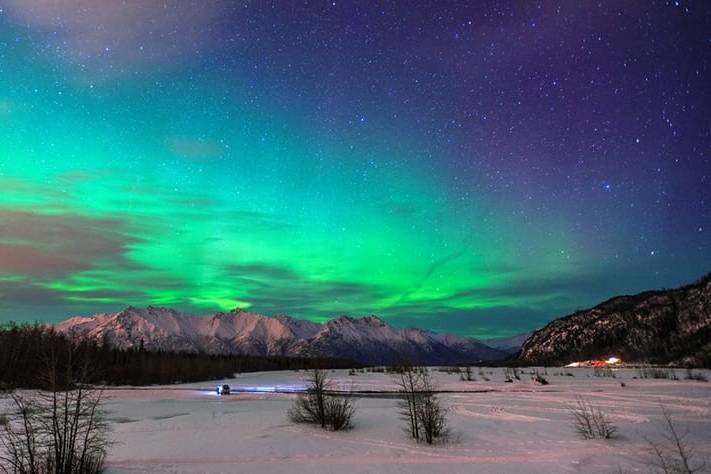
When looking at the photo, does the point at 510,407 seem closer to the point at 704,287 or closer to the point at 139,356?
the point at 139,356

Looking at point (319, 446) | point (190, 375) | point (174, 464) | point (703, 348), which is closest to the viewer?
point (174, 464)

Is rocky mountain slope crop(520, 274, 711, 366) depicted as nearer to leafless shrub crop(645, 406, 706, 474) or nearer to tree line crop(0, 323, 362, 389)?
leafless shrub crop(645, 406, 706, 474)

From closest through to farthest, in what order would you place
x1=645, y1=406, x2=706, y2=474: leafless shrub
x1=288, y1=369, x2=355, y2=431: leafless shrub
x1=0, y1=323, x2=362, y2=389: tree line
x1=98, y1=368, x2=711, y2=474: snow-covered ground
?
x1=645, y1=406, x2=706, y2=474: leafless shrub
x1=98, y1=368, x2=711, y2=474: snow-covered ground
x1=288, y1=369, x2=355, y2=431: leafless shrub
x1=0, y1=323, x2=362, y2=389: tree line

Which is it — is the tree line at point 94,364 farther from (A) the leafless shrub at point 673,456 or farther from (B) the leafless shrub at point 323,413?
(A) the leafless shrub at point 673,456

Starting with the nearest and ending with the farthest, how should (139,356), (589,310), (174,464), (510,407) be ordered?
(174,464) → (510,407) → (139,356) → (589,310)

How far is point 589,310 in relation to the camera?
15038 centimetres

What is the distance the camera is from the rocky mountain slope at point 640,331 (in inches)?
3725

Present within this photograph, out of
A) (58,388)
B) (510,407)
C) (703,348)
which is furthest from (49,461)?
(703,348)

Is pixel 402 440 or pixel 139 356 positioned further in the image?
pixel 139 356

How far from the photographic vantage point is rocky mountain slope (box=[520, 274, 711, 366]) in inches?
3725

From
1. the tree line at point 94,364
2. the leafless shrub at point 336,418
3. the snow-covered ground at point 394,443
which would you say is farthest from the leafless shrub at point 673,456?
the tree line at point 94,364

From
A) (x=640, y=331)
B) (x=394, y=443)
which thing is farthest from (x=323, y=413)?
(x=640, y=331)

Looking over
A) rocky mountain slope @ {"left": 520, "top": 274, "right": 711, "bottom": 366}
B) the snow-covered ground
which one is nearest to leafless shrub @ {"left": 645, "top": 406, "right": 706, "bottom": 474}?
the snow-covered ground

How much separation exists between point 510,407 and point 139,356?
94.9m
